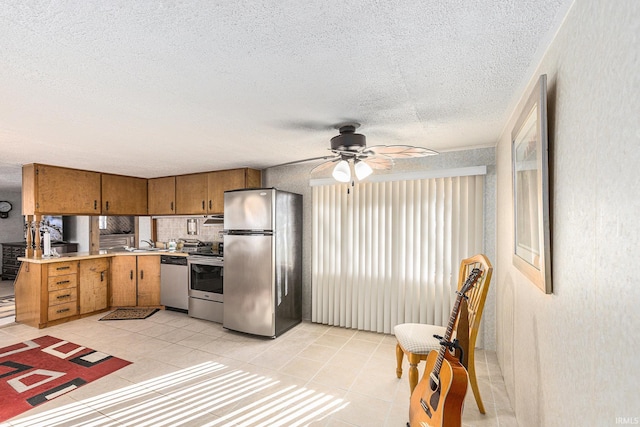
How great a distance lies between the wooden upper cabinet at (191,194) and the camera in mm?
4738

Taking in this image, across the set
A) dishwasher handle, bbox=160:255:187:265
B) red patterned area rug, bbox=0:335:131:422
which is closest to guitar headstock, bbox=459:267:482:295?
red patterned area rug, bbox=0:335:131:422

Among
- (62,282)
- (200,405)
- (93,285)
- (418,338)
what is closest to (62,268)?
(62,282)

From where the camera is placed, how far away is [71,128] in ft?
8.21

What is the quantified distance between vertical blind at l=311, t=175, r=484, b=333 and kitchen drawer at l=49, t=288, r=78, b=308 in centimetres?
339

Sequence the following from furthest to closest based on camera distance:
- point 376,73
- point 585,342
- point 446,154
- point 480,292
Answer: point 446,154 → point 480,292 → point 376,73 → point 585,342

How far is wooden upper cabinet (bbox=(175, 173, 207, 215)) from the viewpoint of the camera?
4738 mm

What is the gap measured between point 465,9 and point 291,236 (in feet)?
10.4

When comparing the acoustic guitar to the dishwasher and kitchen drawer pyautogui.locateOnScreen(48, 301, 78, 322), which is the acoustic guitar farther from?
kitchen drawer pyautogui.locateOnScreen(48, 301, 78, 322)

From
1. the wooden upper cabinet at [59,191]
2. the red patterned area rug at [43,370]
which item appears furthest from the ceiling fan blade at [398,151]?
the wooden upper cabinet at [59,191]

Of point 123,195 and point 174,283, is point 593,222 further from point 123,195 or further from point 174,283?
point 123,195

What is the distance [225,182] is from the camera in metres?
4.51

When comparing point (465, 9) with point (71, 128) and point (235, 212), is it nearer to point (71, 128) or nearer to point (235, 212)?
point (71, 128)

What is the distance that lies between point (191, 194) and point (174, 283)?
142cm

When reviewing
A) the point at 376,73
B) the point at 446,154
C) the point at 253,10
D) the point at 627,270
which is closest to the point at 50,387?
the point at 253,10
